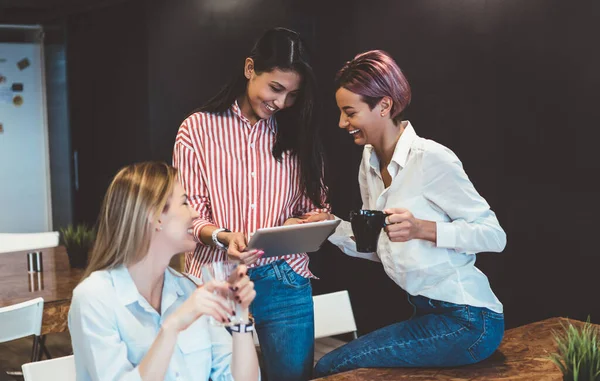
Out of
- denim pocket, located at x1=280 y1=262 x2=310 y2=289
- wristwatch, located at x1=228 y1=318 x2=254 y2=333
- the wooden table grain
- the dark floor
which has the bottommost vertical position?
the dark floor

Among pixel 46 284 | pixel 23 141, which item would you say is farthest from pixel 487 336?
pixel 23 141

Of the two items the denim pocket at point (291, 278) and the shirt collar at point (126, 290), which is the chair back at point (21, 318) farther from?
the shirt collar at point (126, 290)

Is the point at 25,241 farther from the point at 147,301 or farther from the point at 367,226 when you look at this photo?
the point at 367,226

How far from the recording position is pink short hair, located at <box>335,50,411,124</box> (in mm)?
2521

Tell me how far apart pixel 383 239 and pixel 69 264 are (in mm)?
2276

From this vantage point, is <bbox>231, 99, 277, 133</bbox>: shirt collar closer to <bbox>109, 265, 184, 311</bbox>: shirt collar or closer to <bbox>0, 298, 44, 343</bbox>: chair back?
<bbox>109, 265, 184, 311</bbox>: shirt collar

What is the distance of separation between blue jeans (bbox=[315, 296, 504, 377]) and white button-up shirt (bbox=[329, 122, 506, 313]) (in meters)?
0.04

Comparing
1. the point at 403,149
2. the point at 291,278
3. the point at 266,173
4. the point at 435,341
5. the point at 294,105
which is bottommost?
the point at 435,341

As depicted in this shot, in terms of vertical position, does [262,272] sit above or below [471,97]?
below

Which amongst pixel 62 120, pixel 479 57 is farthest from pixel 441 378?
pixel 62 120

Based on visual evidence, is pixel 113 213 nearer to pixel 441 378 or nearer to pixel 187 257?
pixel 187 257

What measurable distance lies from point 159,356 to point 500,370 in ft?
3.68

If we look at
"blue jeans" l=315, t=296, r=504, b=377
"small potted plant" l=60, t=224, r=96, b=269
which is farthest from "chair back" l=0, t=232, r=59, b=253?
"blue jeans" l=315, t=296, r=504, b=377

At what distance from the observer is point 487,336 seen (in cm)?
243
